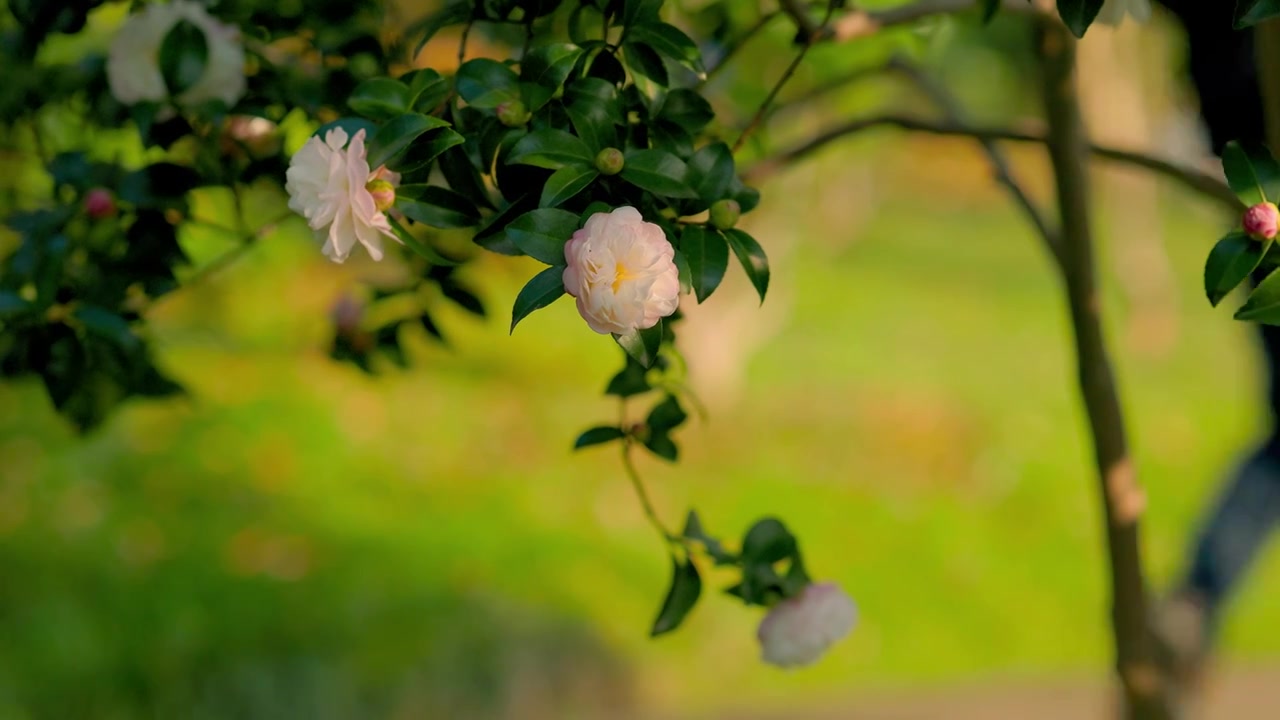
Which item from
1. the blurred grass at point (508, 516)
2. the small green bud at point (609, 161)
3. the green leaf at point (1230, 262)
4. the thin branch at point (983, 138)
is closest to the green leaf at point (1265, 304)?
the green leaf at point (1230, 262)

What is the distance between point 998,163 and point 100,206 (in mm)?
1024

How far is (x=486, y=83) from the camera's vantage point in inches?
34.7

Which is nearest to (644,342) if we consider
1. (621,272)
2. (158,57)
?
(621,272)

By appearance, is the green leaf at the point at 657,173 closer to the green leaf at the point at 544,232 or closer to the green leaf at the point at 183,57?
the green leaf at the point at 544,232

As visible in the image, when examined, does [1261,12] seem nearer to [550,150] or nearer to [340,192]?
[550,150]

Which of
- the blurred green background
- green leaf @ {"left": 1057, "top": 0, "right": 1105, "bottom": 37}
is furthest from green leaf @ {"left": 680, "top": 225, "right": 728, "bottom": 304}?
the blurred green background

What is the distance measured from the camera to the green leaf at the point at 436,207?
83 cm

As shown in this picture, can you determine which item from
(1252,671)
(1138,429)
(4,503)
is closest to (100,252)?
(4,503)

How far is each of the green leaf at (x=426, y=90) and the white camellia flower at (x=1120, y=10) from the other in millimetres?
493

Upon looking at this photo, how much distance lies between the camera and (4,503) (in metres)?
4.10

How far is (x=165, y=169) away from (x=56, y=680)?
2.51 meters

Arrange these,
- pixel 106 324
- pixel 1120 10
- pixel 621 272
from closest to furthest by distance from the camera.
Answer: pixel 621 272 < pixel 1120 10 < pixel 106 324

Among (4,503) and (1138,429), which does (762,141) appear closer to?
(4,503)

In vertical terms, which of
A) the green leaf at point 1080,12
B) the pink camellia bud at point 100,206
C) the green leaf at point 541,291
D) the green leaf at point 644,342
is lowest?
the pink camellia bud at point 100,206
